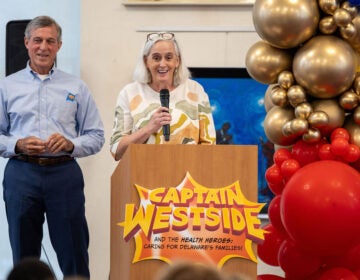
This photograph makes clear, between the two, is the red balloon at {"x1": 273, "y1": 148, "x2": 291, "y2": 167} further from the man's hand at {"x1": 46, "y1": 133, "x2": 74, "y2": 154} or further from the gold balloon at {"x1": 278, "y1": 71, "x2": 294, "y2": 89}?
the man's hand at {"x1": 46, "y1": 133, "x2": 74, "y2": 154}

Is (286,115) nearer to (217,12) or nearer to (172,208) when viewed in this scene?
(172,208)

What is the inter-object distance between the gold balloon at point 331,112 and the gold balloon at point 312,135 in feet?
0.08

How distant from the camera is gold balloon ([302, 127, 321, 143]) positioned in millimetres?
2748

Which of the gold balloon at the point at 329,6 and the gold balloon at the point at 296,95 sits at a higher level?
the gold balloon at the point at 329,6

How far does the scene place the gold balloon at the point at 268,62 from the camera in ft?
9.37

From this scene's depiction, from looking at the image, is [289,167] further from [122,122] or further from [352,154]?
[122,122]

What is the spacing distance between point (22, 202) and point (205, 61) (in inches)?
63.4

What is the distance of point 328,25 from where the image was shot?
2.76m

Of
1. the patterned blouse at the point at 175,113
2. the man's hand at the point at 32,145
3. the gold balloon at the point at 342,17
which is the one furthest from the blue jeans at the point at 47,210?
the gold balloon at the point at 342,17

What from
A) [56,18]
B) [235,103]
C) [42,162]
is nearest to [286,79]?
[42,162]

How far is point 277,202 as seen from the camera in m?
2.92

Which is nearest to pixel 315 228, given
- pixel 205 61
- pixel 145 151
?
pixel 145 151

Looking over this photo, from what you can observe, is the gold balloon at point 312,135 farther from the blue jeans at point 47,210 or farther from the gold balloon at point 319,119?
the blue jeans at point 47,210

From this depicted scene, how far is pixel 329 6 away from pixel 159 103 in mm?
1013
